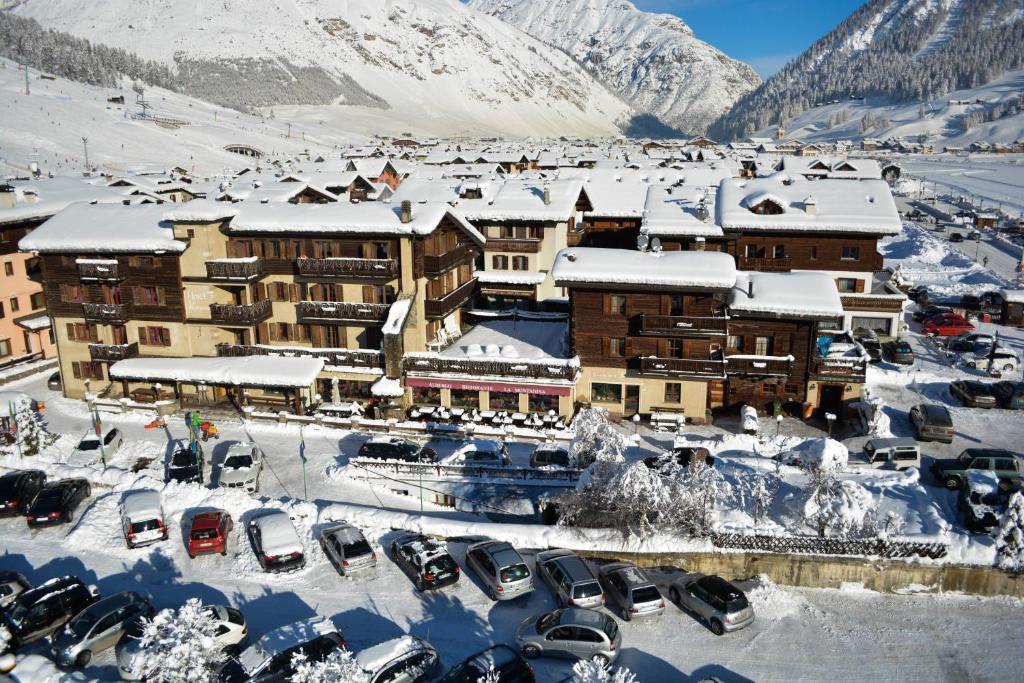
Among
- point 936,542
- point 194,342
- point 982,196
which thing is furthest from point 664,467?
point 982,196

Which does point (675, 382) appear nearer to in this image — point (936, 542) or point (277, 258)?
point (936, 542)

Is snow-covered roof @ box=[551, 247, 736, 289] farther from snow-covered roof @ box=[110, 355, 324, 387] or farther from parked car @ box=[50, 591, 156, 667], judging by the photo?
parked car @ box=[50, 591, 156, 667]

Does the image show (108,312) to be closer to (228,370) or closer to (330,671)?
(228,370)

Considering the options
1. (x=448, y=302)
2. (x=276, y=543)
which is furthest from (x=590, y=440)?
(x=448, y=302)

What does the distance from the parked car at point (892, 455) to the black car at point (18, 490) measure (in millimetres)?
36095

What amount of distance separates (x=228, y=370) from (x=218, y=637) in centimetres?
2180

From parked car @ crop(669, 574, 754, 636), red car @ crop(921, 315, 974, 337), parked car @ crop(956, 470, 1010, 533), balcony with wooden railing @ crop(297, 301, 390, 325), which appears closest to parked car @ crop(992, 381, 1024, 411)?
red car @ crop(921, 315, 974, 337)

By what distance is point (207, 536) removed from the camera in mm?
26422

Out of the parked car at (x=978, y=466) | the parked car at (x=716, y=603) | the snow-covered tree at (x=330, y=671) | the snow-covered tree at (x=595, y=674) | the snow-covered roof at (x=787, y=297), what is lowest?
the parked car at (x=716, y=603)

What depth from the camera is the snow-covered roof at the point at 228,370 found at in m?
39.8

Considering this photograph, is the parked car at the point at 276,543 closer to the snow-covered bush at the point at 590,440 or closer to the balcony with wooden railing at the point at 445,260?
the snow-covered bush at the point at 590,440

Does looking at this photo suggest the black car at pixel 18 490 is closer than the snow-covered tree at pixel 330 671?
No

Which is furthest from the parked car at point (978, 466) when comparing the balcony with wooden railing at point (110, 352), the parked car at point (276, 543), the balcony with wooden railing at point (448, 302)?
the balcony with wooden railing at point (110, 352)

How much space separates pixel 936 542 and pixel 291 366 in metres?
32.0
